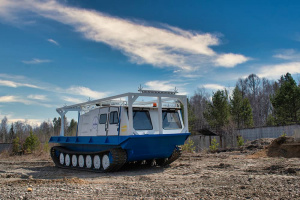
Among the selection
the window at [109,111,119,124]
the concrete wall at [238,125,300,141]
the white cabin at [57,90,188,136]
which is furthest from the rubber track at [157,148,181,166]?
the concrete wall at [238,125,300,141]

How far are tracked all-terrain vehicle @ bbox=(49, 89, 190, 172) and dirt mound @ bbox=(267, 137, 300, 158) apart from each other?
6.07 meters

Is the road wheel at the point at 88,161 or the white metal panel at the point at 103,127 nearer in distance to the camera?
the white metal panel at the point at 103,127

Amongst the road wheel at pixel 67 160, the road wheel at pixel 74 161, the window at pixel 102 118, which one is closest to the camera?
the window at pixel 102 118

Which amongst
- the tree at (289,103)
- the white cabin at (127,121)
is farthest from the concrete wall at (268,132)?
the white cabin at (127,121)

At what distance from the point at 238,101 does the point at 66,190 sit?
31.8 metres

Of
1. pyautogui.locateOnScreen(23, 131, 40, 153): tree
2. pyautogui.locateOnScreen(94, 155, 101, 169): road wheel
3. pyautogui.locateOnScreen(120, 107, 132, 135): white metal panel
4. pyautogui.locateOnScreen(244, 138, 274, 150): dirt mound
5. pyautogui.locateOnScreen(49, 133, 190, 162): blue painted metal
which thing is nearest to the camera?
pyautogui.locateOnScreen(49, 133, 190, 162): blue painted metal

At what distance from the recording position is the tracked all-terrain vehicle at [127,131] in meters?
11.6

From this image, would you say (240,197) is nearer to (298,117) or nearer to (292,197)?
(292,197)

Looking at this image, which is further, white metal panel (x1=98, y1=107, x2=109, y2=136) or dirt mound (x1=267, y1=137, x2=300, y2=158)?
dirt mound (x1=267, y1=137, x2=300, y2=158)

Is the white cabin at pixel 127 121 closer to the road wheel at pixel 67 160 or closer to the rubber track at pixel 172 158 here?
the rubber track at pixel 172 158

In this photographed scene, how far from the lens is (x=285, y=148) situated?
15695mm

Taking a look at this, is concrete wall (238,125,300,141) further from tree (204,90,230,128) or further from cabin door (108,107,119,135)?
cabin door (108,107,119,135)

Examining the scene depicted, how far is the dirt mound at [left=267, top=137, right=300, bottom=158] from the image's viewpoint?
15.3 m

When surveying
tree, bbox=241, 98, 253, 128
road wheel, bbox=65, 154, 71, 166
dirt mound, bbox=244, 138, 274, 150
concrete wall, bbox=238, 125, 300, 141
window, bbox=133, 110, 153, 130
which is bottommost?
road wheel, bbox=65, 154, 71, 166
